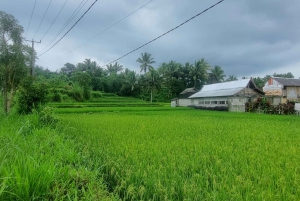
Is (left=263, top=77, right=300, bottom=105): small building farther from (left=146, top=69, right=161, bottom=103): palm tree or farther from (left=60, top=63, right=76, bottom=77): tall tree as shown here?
(left=60, top=63, right=76, bottom=77): tall tree

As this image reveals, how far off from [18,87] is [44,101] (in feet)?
4.90

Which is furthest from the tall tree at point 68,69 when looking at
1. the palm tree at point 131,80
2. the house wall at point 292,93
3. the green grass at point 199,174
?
the green grass at point 199,174

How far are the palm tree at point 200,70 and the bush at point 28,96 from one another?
33838 millimetres

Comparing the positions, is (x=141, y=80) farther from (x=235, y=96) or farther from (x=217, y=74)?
(x=235, y=96)

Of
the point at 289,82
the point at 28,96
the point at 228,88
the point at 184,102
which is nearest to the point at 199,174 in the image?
the point at 28,96

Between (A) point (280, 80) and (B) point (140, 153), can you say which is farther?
(A) point (280, 80)

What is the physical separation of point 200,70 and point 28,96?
34.8 m

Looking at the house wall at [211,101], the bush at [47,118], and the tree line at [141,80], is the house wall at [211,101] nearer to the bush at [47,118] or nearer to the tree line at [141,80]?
the tree line at [141,80]

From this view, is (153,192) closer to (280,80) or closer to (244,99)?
(244,99)

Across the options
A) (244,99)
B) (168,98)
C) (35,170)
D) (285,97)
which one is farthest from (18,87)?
(168,98)

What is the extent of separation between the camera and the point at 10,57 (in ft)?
34.7

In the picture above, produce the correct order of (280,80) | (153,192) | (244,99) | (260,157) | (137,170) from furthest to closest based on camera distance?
(280,80)
(244,99)
(260,157)
(137,170)
(153,192)

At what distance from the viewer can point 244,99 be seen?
71.5ft

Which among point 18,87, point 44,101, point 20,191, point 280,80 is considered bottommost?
point 20,191
